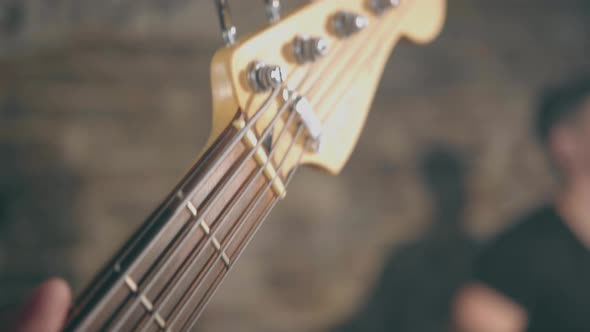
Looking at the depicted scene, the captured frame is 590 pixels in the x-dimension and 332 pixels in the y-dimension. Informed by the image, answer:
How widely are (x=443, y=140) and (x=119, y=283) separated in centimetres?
132

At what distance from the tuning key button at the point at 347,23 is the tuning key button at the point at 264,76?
5.1 inches

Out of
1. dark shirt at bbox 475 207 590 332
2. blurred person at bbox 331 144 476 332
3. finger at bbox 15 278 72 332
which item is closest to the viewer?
finger at bbox 15 278 72 332

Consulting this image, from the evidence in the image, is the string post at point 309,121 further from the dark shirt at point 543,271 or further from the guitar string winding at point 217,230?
the dark shirt at point 543,271

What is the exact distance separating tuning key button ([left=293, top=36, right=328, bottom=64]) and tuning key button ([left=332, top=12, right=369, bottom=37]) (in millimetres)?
62

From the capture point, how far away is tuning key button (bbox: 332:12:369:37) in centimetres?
54

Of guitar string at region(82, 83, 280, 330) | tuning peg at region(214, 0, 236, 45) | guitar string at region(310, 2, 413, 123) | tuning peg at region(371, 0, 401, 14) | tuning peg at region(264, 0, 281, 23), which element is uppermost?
tuning peg at region(214, 0, 236, 45)

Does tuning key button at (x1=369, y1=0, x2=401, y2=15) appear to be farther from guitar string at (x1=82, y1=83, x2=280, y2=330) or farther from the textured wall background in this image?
the textured wall background

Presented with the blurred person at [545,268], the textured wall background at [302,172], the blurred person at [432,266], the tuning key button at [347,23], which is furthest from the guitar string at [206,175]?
the blurred person at [432,266]

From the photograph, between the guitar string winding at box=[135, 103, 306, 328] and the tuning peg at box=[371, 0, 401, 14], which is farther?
the tuning peg at box=[371, 0, 401, 14]

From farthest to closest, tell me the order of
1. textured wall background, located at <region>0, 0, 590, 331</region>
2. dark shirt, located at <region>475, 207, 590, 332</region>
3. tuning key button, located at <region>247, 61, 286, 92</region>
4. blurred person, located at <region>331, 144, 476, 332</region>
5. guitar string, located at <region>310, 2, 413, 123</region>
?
blurred person, located at <region>331, 144, 476, 332</region> → dark shirt, located at <region>475, 207, 590, 332</region> → textured wall background, located at <region>0, 0, 590, 331</region> → guitar string, located at <region>310, 2, 413, 123</region> → tuning key button, located at <region>247, 61, 286, 92</region>

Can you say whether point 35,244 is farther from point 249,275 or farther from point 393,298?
point 393,298

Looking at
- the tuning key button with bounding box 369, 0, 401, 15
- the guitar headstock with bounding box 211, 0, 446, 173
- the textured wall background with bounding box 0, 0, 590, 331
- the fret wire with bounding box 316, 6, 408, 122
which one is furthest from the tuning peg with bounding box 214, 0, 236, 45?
the textured wall background with bounding box 0, 0, 590, 331

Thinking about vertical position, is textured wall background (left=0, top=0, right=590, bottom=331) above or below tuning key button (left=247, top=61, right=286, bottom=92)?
below

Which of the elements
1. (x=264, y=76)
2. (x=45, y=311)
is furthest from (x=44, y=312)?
(x=264, y=76)
